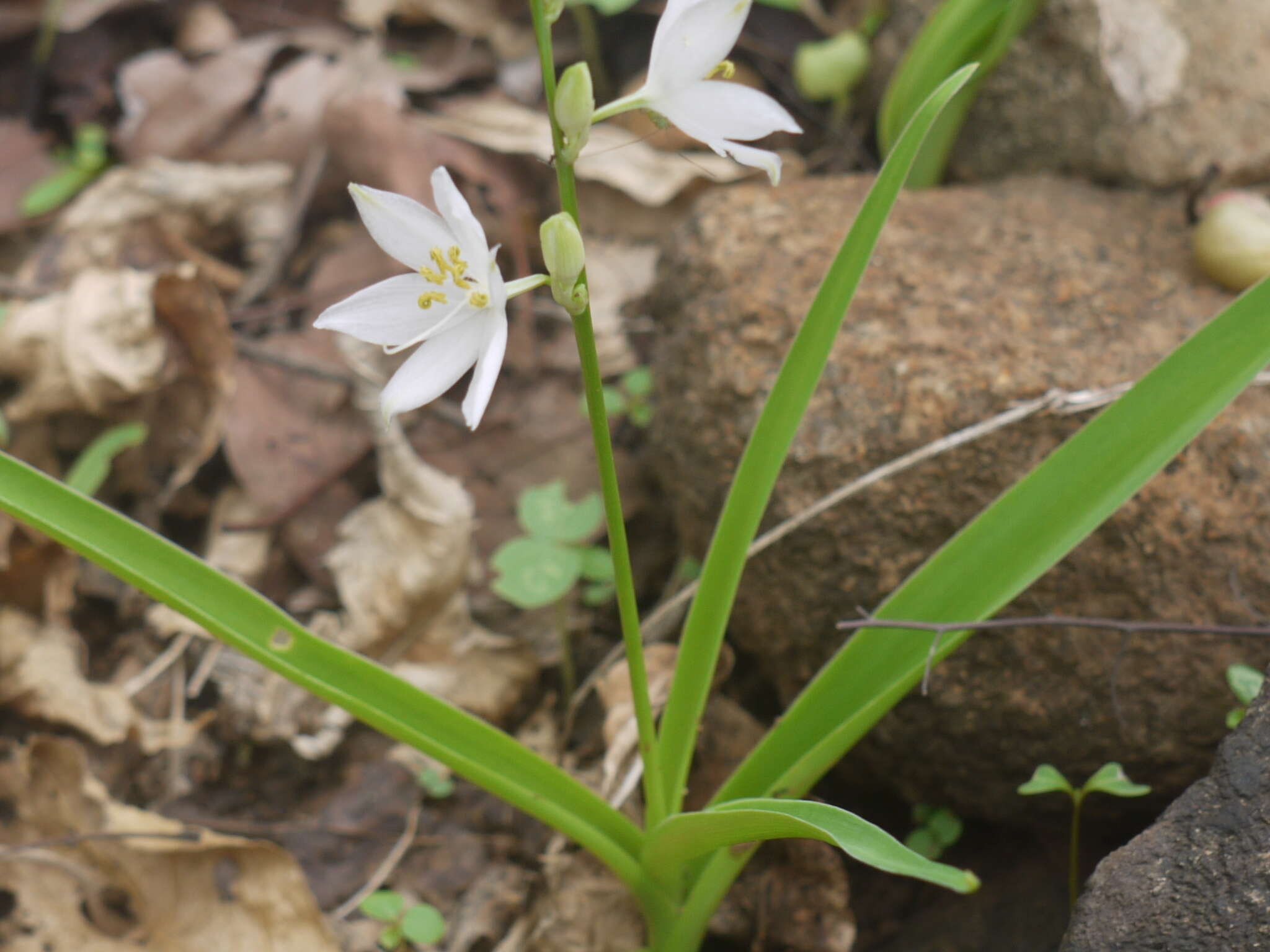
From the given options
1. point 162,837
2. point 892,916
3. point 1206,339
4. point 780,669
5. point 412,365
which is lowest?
point 162,837

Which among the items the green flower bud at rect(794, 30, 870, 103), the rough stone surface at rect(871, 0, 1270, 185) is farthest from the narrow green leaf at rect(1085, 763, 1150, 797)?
the green flower bud at rect(794, 30, 870, 103)

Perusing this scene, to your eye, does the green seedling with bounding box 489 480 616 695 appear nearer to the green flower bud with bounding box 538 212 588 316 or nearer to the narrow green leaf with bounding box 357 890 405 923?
the narrow green leaf with bounding box 357 890 405 923

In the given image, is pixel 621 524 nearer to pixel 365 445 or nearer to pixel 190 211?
pixel 365 445

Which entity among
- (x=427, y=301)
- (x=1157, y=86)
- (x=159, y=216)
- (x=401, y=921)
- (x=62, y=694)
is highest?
(x=1157, y=86)

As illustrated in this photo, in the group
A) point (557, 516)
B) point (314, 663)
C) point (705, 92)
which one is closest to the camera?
point (705, 92)

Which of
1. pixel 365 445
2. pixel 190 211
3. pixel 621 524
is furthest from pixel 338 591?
pixel 190 211

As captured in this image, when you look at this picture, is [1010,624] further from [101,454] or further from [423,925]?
[101,454]

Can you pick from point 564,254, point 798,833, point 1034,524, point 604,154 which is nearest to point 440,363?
point 564,254
